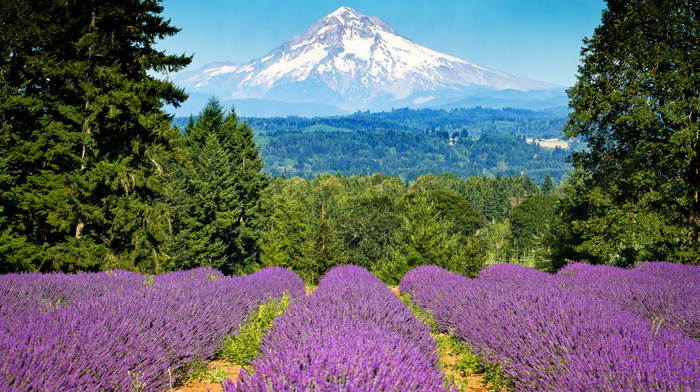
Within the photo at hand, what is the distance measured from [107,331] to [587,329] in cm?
533

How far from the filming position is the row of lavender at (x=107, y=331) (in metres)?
3.36

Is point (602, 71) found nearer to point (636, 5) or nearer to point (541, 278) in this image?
point (636, 5)

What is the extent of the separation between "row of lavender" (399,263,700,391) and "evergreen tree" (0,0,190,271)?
35.4 ft

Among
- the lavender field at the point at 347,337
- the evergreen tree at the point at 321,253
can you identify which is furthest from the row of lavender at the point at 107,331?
the evergreen tree at the point at 321,253

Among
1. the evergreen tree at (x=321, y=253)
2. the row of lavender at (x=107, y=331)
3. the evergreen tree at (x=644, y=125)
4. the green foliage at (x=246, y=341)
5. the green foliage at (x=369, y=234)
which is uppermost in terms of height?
the evergreen tree at (x=644, y=125)

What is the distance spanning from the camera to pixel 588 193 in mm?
15617

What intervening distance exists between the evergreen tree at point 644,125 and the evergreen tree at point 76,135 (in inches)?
627

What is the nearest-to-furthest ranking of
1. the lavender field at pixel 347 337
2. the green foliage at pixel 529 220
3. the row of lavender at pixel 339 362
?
the row of lavender at pixel 339 362 < the lavender field at pixel 347 337 < the green foliage at pixel 529 220

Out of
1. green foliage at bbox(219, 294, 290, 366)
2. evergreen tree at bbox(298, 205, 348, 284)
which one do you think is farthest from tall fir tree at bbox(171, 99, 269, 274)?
green foliage at bbox(219, 294, 290, 366)

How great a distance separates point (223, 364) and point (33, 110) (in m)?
12.5

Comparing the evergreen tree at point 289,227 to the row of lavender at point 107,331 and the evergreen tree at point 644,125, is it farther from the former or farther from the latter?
the row of lavender at point 107,331

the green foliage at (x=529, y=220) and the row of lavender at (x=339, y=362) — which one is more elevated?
the row of lavender at (x=339, y=362)

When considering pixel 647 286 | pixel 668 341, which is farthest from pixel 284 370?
pixel 647 286

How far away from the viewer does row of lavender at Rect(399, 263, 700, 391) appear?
3572mm
